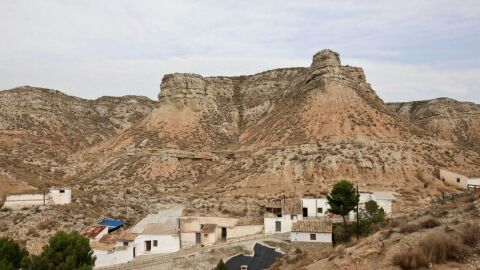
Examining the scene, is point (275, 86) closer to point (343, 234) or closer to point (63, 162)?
point (63, 162)

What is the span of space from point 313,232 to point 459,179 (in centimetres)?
2741

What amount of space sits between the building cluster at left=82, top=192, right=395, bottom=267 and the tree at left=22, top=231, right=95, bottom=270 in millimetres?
7447

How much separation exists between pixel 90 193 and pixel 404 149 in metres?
39.7

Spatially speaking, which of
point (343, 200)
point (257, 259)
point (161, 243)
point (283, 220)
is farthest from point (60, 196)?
point (343, 200)

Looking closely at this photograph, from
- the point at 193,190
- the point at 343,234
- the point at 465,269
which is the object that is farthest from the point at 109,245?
the point at 465,269

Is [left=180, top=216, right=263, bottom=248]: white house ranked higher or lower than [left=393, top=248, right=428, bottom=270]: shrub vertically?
lower

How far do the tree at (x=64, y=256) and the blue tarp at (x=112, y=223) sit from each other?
45.9 ft

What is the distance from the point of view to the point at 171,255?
3706cm

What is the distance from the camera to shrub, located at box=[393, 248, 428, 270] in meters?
12.7

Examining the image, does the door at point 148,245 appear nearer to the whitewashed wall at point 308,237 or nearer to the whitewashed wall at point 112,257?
the whitewashed wall at point 112,257

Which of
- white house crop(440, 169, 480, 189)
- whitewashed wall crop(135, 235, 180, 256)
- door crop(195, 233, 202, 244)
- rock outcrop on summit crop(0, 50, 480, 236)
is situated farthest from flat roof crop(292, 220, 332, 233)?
white house crop(440, 169, 480, 189)

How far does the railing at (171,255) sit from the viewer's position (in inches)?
1351

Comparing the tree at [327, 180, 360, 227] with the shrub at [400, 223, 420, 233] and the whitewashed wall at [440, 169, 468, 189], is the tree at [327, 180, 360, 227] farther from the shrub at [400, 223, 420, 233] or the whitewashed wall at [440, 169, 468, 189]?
the whitewashed wall at [440, 169, 468, 189]

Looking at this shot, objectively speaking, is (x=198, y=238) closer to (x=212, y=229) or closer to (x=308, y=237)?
(x=212, y=229)
